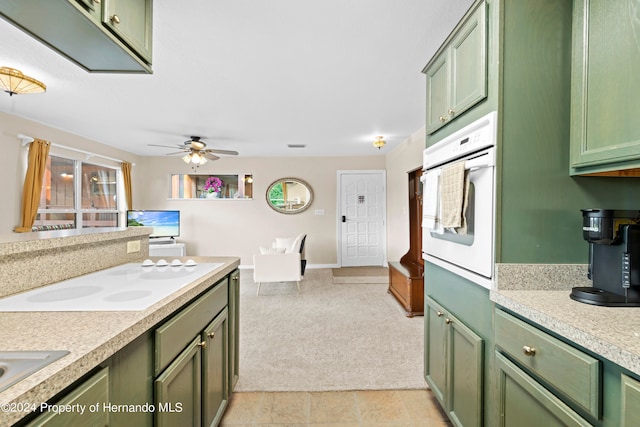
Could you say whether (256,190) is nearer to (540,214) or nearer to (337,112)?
(337,112)

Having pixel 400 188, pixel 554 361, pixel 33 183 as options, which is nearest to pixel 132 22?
pixel 554 361

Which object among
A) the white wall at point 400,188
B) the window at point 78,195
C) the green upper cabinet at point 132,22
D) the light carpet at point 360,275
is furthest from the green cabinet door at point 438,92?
the window at point 78,195

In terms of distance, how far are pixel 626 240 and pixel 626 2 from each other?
0.82 meters

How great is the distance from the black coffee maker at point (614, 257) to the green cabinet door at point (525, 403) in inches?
14.1

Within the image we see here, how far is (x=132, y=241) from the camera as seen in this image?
6.15 feet

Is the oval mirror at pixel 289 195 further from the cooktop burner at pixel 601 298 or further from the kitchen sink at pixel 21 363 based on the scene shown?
the kitchen sink at pixel 21 363

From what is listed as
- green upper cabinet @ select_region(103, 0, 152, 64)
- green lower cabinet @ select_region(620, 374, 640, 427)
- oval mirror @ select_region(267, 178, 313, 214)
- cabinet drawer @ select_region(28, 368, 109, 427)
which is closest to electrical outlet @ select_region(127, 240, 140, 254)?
green upper cabinet @ select_region(103, 0, 152, 64)

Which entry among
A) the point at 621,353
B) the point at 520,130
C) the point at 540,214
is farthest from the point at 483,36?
the point at 621,353

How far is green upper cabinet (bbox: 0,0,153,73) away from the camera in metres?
0.99

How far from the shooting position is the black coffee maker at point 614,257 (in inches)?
41.2

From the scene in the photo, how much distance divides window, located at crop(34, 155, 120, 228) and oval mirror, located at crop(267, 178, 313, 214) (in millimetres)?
2922

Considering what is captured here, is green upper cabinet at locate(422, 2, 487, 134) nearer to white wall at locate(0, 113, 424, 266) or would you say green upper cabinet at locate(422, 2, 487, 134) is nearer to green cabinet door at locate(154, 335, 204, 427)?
green cabinet door at locate(154, 335, 204, 427)

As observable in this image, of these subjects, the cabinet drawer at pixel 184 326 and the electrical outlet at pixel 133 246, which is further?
the electrical outlet at pixel 133 246

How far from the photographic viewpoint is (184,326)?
3.88 feet
